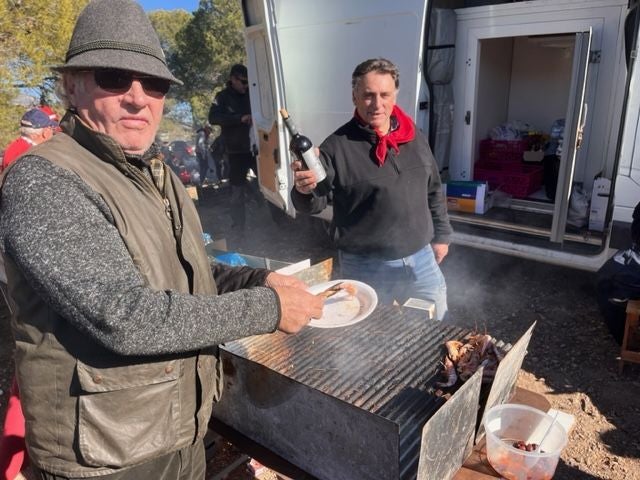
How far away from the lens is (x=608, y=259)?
3619mm

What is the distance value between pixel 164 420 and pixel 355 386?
632 millimetres

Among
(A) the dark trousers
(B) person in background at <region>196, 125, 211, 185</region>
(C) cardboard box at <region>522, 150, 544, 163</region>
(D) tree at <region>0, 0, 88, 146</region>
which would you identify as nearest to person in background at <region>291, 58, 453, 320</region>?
(A) the dark trousers

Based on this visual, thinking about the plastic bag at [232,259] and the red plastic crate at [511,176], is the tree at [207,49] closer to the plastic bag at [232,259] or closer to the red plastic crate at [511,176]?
the red plastic crate at [511,176]

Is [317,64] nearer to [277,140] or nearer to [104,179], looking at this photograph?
[277,140]

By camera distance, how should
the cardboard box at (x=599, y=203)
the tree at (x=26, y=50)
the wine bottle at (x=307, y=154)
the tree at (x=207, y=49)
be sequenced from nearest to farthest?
the wine bottle at (x=307, y=154) → the cardboard box at (x=599, y=203) → the tree at (x=26, y=50) → the tree at (x=207, y=49)

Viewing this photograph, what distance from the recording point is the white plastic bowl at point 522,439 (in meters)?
1.60

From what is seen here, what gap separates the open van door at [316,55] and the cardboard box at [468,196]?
1141 millimetres

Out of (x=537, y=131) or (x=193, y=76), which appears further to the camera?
(x=193, y=76)

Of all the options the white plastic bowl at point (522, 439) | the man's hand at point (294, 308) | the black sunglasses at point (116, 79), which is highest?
the black sunglasses at point (116, 79)

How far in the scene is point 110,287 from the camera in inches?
43.4

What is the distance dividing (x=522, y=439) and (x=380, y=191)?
4.50 feet

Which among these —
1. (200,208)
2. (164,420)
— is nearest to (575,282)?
(164,420)

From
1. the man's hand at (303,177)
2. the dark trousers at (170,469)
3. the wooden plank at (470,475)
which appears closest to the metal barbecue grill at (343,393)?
the wooden plank at (470,475)

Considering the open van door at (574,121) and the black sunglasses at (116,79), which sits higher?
the black sunglasses at (116,79)
